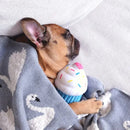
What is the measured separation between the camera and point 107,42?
45.8 inches

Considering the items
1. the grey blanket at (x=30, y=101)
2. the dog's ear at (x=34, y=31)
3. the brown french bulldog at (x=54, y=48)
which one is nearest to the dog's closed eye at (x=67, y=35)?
the brown french bulldog at (x=54, y=48)

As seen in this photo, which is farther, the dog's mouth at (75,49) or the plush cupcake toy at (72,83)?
the dog's mouth at (75,49)

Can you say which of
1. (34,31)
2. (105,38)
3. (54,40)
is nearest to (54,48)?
(54,40)

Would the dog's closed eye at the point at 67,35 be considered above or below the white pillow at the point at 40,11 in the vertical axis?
below

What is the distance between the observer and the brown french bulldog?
981 millimetres

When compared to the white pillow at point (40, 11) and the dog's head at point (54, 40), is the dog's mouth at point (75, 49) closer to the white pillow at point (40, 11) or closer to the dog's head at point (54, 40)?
the dog's head at point (54, 40)

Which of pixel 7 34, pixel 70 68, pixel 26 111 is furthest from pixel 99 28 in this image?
pixel 26 111

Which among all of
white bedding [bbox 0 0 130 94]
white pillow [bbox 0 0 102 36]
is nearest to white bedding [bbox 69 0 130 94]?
white bedding [bbox 0 0 130 94]

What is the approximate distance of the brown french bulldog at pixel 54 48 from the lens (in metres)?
0.98

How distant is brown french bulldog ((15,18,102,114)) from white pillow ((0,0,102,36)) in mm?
40

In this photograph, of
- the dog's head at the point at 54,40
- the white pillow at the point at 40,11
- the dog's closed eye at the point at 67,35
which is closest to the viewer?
the white pillow at the point at 40,11

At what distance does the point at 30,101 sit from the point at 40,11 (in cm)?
35

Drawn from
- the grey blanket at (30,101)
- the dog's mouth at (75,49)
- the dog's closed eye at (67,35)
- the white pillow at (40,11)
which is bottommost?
the grey blanket at (30,101)

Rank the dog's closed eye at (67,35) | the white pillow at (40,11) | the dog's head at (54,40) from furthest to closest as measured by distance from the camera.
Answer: the dog's closed eye at (67,35)
the dog's head at (54,40)
the white pillow at (40,11)
